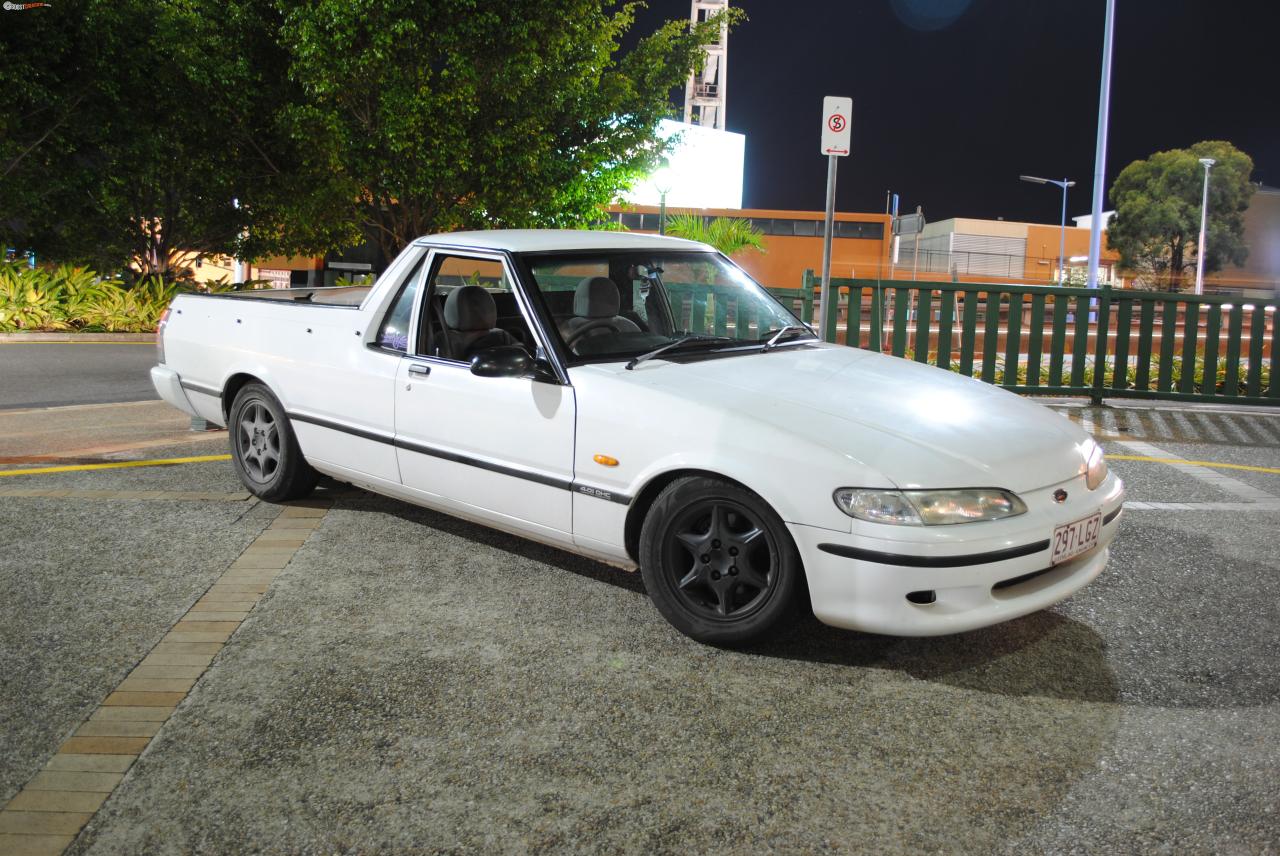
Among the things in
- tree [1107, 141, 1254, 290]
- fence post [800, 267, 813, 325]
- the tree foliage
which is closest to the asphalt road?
the tree foliage

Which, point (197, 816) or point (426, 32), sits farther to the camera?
point (426, 32)

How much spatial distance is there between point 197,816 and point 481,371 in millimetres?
1993

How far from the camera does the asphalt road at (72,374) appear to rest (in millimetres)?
10295

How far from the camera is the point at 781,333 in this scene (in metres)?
4.96

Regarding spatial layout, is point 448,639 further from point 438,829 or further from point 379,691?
point 438,829

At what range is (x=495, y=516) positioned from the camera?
4570mm

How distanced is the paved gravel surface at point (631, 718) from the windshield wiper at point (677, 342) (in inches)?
37.2

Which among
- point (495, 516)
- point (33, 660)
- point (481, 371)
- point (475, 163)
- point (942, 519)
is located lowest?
point (33, 660)

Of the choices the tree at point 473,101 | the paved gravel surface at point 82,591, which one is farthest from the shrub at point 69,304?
the paved gravel surface at point 82,591

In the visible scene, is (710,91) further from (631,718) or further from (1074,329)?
(631,718)

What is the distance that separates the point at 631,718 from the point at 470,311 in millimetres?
2133

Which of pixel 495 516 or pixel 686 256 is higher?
pixel 686 256

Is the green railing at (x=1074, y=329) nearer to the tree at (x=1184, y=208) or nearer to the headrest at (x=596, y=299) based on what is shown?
the headrest at (x=596, y=299)

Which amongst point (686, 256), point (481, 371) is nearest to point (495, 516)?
point (481, 371)
